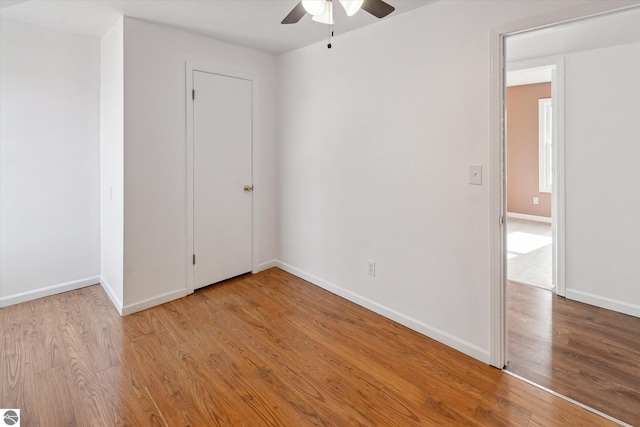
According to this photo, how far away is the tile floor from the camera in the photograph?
3.61 meters

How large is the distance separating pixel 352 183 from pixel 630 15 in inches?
89.3

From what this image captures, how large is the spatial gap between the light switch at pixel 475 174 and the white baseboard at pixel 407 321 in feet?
3.59

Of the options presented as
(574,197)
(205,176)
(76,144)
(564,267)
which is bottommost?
(564,267)

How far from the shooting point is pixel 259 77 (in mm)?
3574

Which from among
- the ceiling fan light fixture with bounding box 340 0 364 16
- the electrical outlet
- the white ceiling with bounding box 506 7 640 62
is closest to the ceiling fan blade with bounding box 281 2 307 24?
the ceiling fan light fixture with bounding box 340 0 364 16

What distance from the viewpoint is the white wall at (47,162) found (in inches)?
111

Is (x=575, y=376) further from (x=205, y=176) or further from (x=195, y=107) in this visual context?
Result: (x=195, y=107)

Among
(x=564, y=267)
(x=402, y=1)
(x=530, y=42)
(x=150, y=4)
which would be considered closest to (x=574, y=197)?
(x=564, y=267)

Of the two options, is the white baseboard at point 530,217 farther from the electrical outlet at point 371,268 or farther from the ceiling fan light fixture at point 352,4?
the ceiling fan light fixture at point 352,4

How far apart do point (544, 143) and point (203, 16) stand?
20.4ft

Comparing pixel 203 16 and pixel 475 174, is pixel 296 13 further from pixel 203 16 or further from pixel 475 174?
pixel 475 174

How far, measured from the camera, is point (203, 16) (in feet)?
8.52

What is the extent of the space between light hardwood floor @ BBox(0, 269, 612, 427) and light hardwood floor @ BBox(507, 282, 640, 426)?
18 cm

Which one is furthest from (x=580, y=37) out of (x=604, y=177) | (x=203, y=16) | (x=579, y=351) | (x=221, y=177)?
(x=221, y=177)
